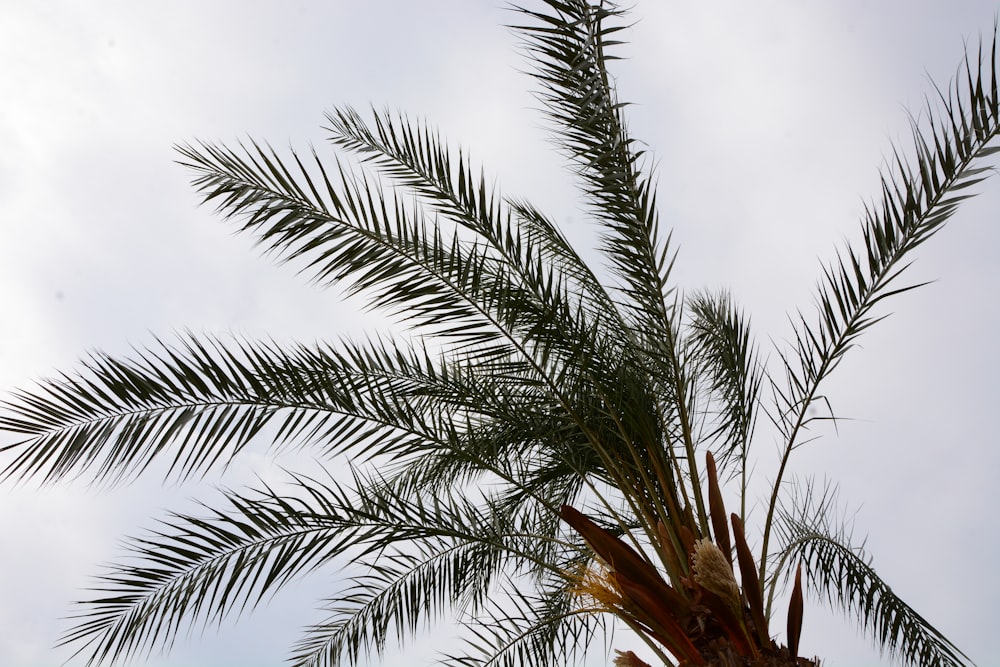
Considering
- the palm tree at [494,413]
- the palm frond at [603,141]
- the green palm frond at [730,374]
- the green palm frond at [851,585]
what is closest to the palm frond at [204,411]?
the palm tree at [494,413]

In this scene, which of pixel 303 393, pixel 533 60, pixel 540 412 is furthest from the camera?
pixel 540 412

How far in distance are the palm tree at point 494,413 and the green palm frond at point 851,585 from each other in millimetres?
18

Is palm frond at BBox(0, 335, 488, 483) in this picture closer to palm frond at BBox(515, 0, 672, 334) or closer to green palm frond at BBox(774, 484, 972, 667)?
palm frond at BBox(515, 0, 672, 334)

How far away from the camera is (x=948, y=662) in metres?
5.40

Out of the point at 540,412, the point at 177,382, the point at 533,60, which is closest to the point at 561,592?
the point at 540,412

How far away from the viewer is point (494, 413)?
5.22 metres

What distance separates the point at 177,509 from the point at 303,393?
855 mm

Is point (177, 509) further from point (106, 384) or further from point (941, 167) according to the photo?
point (941, 167)

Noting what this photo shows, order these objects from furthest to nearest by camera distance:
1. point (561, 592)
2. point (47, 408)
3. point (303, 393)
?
point (561, 592) < point (303, 393) < point (47, 408)

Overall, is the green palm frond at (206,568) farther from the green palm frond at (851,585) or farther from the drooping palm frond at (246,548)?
the green palm frond at (851,585)

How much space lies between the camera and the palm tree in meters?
4.21

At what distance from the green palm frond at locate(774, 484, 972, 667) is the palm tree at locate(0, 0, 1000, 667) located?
0.02 metres

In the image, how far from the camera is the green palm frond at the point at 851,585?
17.9ft

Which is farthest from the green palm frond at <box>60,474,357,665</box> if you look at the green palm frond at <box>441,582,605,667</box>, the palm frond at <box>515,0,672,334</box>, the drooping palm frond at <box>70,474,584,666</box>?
the palm frond at <box>515,0,672,334</box>
